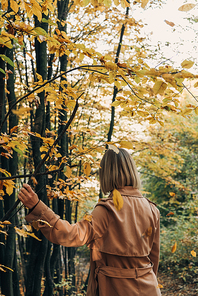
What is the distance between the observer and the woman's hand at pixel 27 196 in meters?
0.99

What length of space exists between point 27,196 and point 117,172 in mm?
579

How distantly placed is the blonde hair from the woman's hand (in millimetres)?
506

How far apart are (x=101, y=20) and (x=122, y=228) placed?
4046 millimetres

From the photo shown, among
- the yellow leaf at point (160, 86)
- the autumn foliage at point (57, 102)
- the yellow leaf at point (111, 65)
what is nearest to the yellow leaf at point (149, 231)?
the autumn foliage at point (57, 102)

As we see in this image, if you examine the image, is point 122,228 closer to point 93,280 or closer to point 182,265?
point 93,280

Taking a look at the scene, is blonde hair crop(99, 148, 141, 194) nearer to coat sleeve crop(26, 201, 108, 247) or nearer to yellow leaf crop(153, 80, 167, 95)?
coat sleeve crop(26, 201, 108, 247)

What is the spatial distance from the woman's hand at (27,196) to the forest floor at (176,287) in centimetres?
695

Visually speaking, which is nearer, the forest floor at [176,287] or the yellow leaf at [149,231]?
the yellow leaf at [149,231]

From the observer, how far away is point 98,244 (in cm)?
127

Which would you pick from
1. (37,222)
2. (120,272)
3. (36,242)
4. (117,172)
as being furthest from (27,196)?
(36,242)

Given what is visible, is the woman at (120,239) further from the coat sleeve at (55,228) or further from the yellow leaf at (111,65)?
the yellow leaf at (111,65)

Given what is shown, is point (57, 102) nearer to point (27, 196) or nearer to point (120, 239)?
point (27, 196)

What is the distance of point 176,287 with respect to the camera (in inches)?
275

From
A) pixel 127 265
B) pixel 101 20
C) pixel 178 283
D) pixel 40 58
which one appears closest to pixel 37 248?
pixel 127 265
